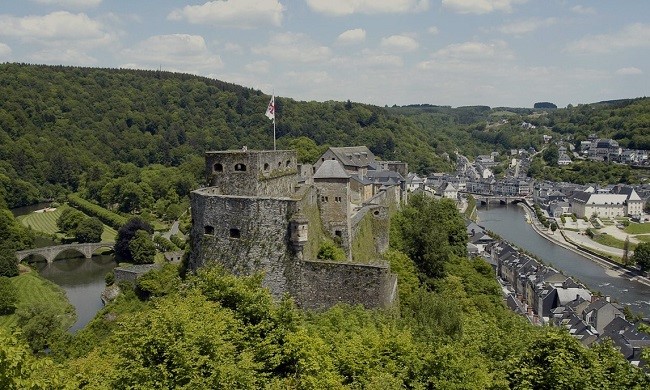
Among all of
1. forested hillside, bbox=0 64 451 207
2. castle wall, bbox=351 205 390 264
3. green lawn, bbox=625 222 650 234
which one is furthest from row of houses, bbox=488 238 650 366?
forested hillside, bbox=0 64 451 207

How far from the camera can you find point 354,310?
71.9 ft

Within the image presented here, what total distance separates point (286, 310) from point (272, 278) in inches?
230

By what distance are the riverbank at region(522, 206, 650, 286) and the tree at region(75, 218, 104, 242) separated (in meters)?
75.1

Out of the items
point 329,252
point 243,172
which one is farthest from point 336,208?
point 243,172

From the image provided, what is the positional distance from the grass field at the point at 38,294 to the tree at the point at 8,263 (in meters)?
0.82

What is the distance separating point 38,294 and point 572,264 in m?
71.5

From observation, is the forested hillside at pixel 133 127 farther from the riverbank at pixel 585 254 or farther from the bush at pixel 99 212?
the riverbank at pixel 585 254

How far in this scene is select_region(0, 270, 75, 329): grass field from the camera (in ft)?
164

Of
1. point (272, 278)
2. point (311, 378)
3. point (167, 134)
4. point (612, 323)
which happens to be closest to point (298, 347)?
point (311, 378)

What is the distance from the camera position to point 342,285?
75.4 feet

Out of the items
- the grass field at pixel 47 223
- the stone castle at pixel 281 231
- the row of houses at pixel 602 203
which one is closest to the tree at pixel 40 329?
the stone castle at pixel 281 231

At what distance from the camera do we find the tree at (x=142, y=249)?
6935 centimetres

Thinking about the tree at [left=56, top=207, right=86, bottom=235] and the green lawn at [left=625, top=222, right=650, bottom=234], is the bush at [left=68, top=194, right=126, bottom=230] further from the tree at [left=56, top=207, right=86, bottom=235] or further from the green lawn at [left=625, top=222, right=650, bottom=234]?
the green lawn at [left=625, top=222, right=650, bottom=234]

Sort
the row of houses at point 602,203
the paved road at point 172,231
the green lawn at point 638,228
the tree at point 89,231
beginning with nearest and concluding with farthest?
the tree at point 89,231
the paved road at point 172,231
the green lawn at point 638,228
the row of houses at point 602,203
